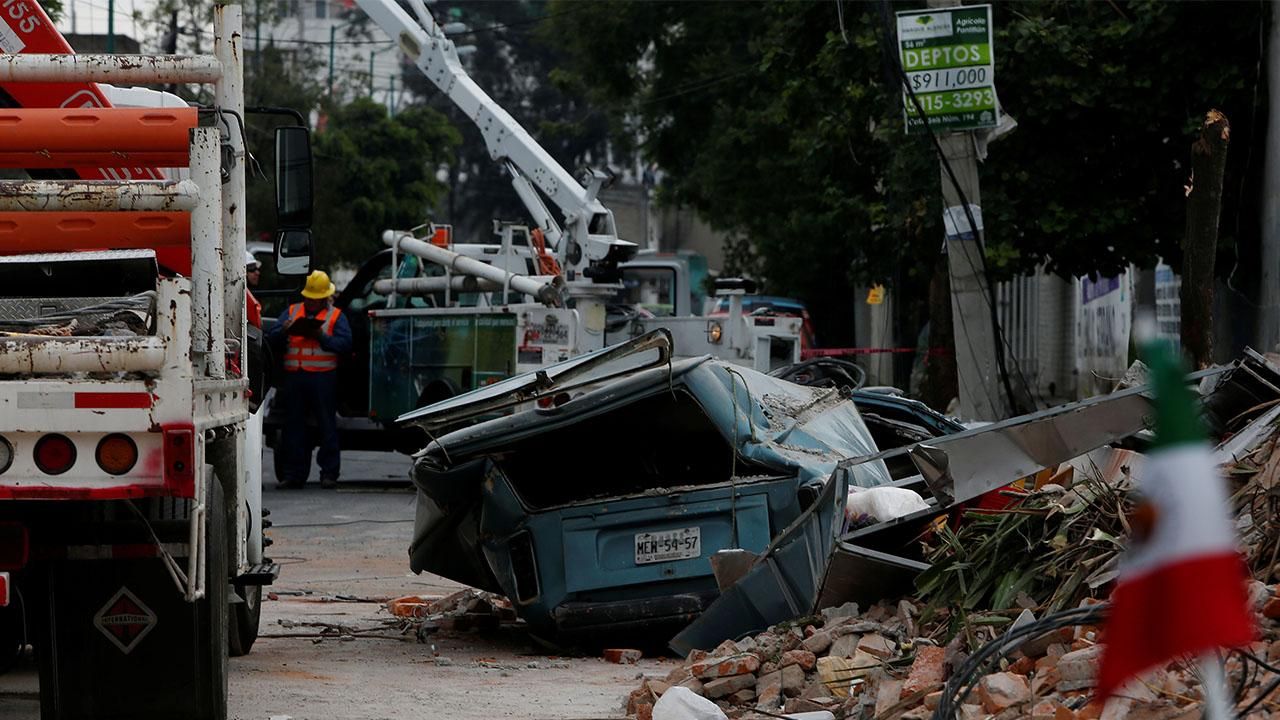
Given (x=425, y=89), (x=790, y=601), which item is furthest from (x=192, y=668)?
(x=425, y=89)

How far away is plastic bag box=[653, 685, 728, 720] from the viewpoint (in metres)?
5.64

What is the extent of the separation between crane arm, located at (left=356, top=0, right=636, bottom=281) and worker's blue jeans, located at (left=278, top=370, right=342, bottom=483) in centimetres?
273

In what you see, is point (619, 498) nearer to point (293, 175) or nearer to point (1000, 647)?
point (293, 175)

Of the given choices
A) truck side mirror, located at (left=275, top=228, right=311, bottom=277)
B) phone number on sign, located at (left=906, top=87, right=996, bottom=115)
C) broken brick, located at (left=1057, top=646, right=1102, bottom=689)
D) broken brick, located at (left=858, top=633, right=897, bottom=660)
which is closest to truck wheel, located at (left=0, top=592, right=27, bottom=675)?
truck side mirror, located at (left=275, top=228, right=311, bottom=277)

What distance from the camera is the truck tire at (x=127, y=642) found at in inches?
210

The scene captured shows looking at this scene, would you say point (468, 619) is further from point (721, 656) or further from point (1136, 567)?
point (1136, 567)

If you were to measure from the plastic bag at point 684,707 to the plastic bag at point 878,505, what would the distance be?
1.42 m

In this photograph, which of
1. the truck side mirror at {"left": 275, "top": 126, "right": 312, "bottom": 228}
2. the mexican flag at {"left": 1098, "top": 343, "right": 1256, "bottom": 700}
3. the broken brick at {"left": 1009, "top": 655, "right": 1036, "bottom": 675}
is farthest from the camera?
the truck side mirror at {"left": 275, "top": 126, "right": 312, "bottom": 228}

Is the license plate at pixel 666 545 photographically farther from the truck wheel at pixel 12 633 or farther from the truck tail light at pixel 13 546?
the truck tail light at pixel 13 546

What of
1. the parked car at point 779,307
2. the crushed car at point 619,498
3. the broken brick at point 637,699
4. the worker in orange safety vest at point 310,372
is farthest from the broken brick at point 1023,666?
the parked car at point 779,307

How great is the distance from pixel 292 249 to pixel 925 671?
296 centimetres

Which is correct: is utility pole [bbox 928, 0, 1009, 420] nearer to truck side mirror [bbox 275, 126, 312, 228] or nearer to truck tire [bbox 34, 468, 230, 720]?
truck side mirror [bbox 275, 126, 312, 228]

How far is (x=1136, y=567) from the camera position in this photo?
8.08 feet

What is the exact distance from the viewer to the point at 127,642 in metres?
5.39
